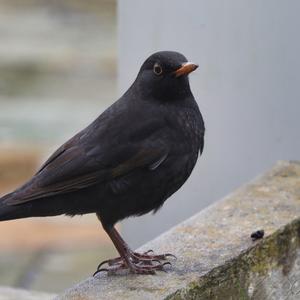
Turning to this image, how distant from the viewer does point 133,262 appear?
15.4 ft

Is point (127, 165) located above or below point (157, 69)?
below

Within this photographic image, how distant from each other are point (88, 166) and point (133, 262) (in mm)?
455

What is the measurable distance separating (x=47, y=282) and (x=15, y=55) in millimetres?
6728

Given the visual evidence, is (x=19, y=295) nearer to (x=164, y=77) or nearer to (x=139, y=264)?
(x=139, y=264)

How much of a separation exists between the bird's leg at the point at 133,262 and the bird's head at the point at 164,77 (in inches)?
25.4

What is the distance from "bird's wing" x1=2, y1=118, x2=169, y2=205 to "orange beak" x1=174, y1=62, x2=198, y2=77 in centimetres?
32

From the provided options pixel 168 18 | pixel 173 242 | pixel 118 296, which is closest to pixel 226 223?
pixel 173 242

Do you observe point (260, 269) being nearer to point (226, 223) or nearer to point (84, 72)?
point (226, 223)

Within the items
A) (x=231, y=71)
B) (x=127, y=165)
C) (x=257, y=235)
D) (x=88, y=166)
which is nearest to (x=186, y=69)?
(x=127, y=165)

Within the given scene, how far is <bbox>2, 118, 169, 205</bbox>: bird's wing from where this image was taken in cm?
464

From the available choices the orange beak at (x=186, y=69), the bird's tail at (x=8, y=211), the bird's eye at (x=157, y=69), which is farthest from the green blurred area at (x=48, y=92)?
the orange beak at (x=186, y=69)

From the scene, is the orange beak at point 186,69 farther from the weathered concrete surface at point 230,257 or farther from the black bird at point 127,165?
the weathered concrete surface at point 230,257

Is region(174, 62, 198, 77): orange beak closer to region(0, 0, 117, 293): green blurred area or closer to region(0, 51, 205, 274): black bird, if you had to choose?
region(0, 51, 205, 274): black bird

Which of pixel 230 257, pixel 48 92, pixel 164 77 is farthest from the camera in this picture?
pixel 48 92
